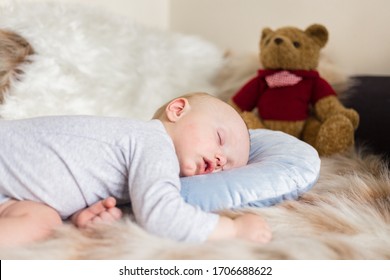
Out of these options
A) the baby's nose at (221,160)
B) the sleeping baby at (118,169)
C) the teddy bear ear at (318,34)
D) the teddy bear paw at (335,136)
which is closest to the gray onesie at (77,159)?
the sleeping baby at (118,169)

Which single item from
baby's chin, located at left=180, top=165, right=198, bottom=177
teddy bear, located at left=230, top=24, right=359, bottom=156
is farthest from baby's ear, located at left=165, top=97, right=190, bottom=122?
teddy bear, located at left=230, top=24, right=359, bottom=156

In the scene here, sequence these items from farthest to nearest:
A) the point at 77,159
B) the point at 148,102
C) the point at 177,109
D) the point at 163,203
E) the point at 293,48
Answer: the point at 148,102
the point at 293,48
the point at 177,109
the point at 77,159
the point at 163,203

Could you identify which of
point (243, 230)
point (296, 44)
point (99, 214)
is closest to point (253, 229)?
point (243, 230)

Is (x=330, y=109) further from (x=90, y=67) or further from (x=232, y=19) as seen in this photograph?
(x=232, y=19)

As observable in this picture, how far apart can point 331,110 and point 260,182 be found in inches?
23.3

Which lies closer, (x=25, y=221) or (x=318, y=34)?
(x=25, y=221)

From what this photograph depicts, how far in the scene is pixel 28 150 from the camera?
935 mm

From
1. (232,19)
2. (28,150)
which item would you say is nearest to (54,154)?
(28,150)

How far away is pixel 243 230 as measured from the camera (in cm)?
81

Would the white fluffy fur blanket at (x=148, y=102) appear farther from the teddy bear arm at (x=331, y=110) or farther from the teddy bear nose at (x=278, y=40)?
the teddy bear nose at (x=278, y=40)

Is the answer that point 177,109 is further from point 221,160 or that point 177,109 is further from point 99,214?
point 99,214

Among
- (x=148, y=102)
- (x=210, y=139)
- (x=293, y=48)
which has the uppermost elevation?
(x=293, y=48)

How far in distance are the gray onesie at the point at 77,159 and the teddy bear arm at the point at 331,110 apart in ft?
2.18

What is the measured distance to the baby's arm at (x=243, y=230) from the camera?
790 mm
